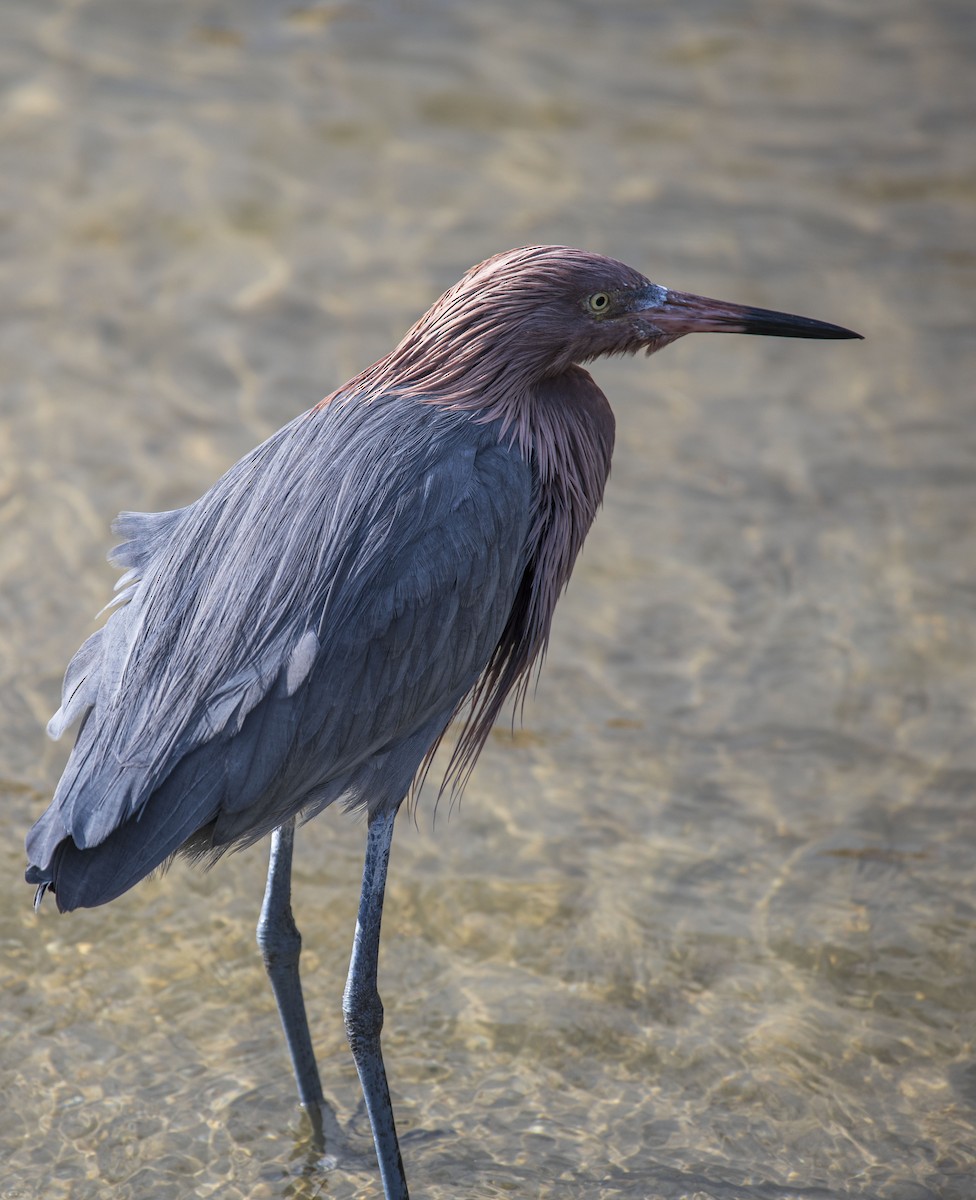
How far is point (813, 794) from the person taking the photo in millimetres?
4762

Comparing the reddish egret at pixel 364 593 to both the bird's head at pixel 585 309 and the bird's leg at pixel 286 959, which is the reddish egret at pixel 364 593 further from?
the bird's leg at pixel 286 959

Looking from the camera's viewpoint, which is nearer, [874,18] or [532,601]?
[532,601]

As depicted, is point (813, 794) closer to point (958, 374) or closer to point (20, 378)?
point (958, 374)

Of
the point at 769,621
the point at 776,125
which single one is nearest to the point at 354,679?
the point at 769,621

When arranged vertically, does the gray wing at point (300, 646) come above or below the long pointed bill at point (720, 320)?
below

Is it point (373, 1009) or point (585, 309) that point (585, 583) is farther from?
point (373, 1009)

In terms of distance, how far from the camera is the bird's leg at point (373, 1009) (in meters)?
3.19

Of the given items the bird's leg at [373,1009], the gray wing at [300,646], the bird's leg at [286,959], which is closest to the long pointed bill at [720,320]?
the gray wing at [300,646]

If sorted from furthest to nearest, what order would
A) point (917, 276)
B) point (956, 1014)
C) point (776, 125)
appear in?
point (776, 125) → point (917, 276) → point (956, 1014)

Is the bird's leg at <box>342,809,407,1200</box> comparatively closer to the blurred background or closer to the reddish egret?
the reddish egret

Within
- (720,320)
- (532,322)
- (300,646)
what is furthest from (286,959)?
(720,320)

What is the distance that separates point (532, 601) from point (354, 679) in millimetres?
481

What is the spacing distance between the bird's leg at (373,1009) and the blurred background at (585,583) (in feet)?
0.99

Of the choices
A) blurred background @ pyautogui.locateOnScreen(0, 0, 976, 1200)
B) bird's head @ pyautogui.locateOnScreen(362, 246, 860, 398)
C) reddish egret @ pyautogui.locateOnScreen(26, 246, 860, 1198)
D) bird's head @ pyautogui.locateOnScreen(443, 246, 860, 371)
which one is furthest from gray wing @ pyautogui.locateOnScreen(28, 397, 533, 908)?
blurred background @ pyautogui.locateOnScreen(0, 0, 976, 1200)
